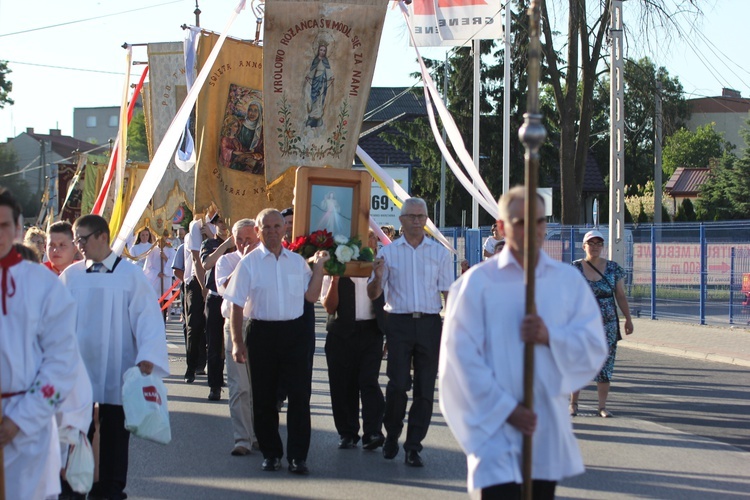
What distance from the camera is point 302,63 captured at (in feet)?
37.4

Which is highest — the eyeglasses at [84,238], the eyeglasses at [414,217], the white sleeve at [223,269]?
the eyeglasses at [414,217]

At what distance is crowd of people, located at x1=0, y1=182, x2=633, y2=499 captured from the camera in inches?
168

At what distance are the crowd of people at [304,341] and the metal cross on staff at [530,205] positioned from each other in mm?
68

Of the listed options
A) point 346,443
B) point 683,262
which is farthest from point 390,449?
point 683,262

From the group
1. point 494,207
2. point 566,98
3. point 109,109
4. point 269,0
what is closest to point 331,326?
point 494,207

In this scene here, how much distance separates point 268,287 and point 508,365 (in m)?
3.94

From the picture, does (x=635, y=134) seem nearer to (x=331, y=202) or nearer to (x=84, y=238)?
(x=331, y=202)

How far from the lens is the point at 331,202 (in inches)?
344

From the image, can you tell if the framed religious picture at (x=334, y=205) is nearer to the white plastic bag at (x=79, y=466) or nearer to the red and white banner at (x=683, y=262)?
the white plastic bag at (x=79, y=466)

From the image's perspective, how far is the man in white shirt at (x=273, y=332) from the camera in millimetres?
7996

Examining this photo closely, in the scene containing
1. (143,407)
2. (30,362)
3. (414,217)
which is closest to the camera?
(30,362)

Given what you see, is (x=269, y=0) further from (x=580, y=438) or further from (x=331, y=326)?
(x=580, y=438)

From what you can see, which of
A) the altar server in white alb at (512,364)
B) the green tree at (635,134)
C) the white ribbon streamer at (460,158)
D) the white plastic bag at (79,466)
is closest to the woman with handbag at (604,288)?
the white ribbon streamer at (460,158)

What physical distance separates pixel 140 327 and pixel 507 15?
20191mm
